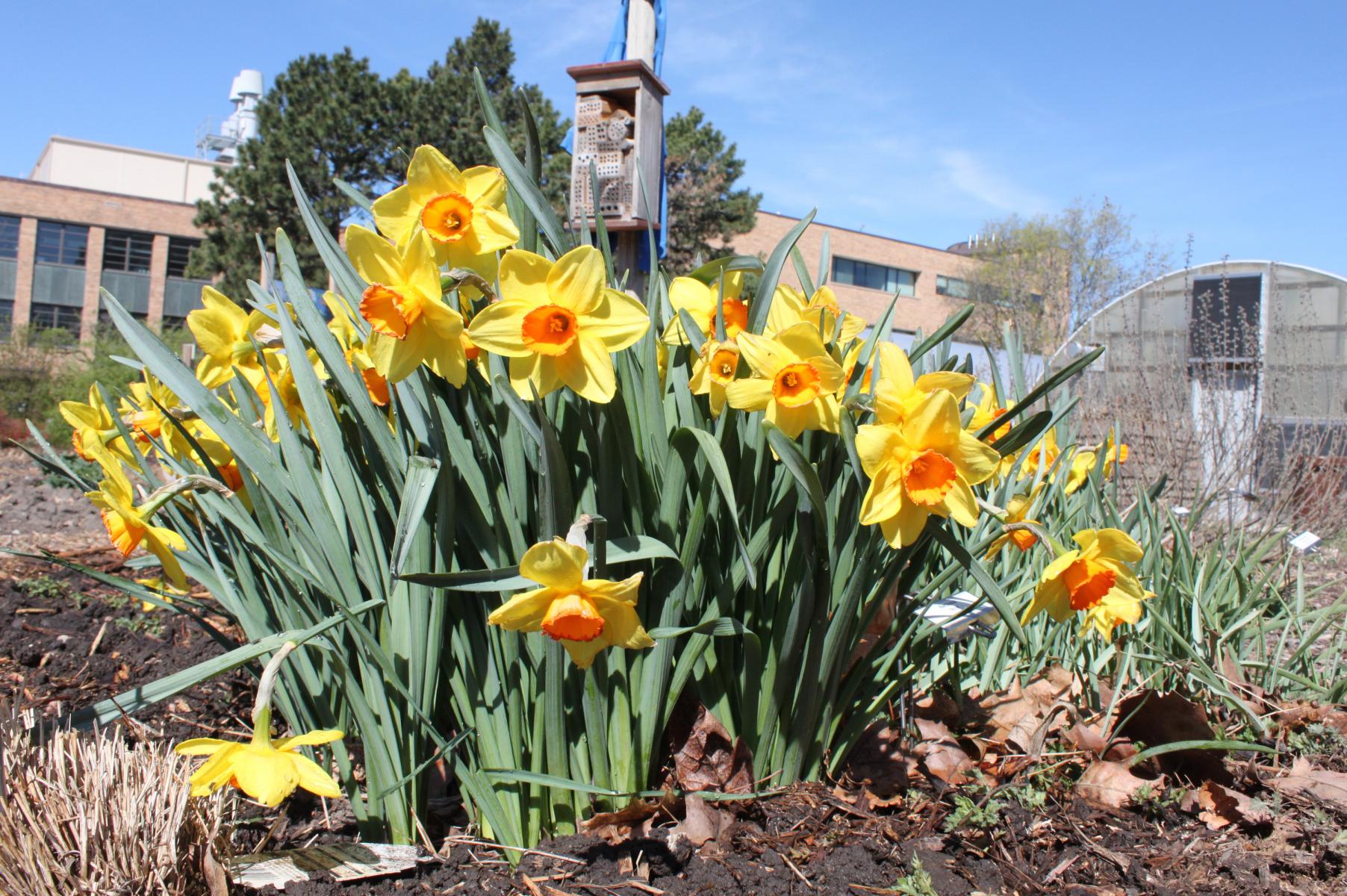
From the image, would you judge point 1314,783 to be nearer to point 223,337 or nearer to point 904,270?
point 223,337

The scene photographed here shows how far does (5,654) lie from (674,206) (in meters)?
16.1

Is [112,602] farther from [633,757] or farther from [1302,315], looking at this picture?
[1302,315]

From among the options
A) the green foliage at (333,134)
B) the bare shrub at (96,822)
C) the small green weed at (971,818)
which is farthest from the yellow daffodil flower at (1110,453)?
the green foliage at (333,134)

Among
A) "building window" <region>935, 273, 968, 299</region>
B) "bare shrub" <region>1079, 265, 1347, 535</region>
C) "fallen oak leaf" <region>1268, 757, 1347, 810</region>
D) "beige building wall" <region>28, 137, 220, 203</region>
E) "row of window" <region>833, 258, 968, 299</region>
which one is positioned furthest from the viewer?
"beige building wall" <region>28, 137, 220, 203</region>

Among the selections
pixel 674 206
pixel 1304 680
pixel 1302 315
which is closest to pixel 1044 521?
pixel 1304 680

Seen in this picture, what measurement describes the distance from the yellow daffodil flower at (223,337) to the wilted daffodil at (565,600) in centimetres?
70

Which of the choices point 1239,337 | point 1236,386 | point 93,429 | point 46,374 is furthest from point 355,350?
point 46,374

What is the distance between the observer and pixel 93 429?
1.57 metres

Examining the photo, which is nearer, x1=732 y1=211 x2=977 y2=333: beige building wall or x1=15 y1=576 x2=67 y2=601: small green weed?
x1=15 y1=576 x2=67 y2=601: small green weed

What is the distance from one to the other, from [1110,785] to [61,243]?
120 ft

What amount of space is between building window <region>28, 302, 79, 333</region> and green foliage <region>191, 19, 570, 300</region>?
668 inches

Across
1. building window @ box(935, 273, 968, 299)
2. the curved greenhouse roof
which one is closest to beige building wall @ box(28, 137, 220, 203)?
building window @ box(935, 273, 968, 299)

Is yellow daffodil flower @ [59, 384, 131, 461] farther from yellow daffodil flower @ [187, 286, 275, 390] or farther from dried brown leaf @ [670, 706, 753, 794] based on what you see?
dried brown leaf @ [670, 706, 753, 794]

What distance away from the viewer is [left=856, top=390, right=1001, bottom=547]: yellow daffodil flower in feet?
3.28
